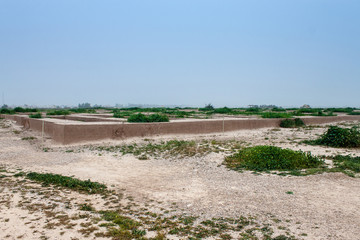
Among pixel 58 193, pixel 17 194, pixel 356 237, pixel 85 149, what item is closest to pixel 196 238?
pixel 356 237

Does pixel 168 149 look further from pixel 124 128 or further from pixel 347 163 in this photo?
pixel 347 163

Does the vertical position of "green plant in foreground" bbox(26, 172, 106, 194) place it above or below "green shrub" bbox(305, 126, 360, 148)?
below

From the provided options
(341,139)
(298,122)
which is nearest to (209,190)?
(341,139)

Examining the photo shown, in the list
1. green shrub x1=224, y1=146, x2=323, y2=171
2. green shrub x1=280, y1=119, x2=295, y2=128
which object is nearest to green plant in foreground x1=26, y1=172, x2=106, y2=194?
green shrub x1=224, y1=146, x2=323, y2=171

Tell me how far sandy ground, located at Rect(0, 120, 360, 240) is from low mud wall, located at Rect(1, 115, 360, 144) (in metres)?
1.60

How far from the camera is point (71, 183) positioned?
5676 mm

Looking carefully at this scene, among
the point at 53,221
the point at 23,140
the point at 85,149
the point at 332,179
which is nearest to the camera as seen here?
the point at 53,221

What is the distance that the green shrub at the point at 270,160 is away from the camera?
7.11 meters

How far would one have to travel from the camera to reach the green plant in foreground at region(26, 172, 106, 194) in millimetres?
5469

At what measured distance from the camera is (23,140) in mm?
12031

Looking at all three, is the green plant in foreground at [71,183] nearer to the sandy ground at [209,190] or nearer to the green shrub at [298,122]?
the sandy ground at [209,190]

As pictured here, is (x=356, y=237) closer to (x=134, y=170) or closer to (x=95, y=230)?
(x=95, y=230)

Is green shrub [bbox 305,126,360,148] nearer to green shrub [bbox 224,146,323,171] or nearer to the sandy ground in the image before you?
the sandy ground

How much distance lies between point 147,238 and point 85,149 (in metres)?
6.83
